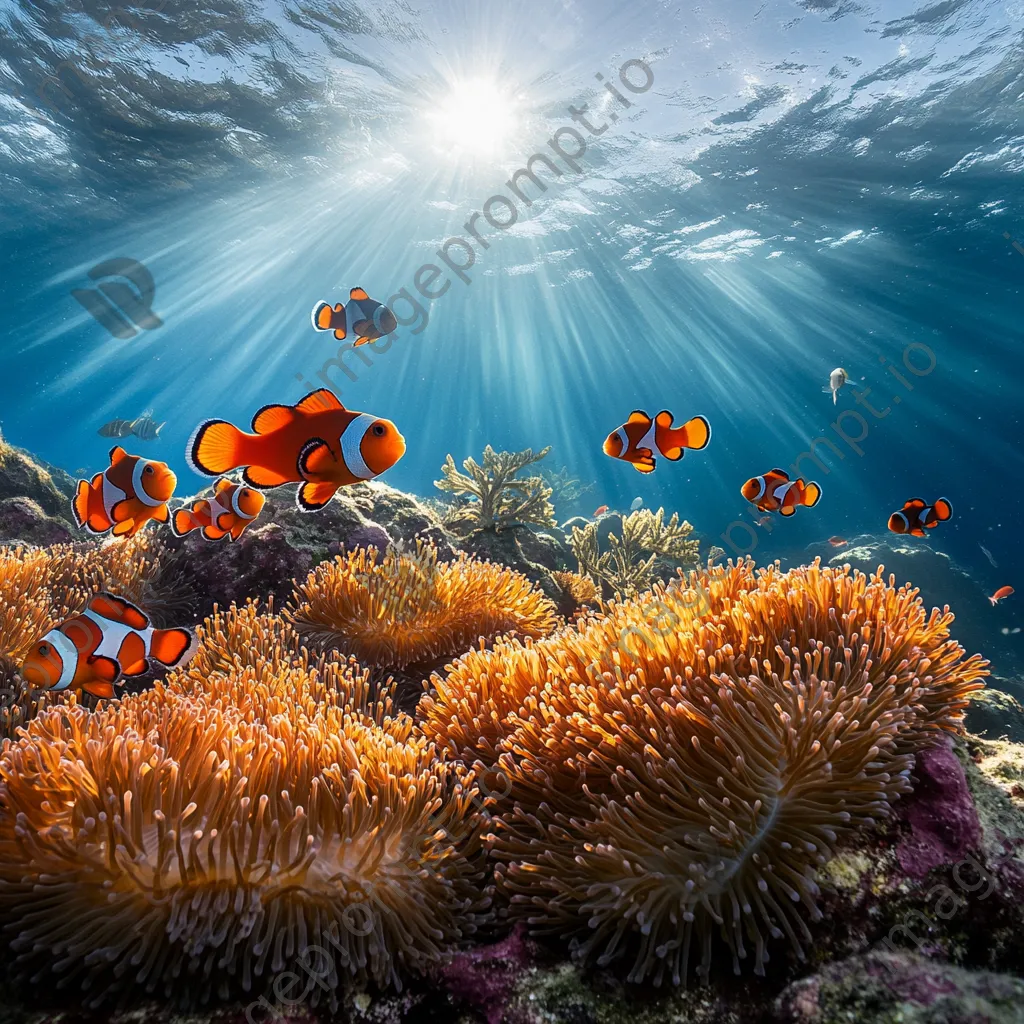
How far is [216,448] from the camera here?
6.83 feet

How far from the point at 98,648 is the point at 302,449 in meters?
1.34

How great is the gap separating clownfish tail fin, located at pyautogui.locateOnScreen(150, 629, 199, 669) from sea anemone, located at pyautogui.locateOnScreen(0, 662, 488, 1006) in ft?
1.71

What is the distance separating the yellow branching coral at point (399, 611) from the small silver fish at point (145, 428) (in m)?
9.69

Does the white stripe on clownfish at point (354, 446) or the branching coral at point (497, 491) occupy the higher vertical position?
the branching coral at point (497, 491)

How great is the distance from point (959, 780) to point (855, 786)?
40 centimetres

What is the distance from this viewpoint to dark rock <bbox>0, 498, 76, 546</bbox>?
19.1 feet

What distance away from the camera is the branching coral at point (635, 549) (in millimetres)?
8250

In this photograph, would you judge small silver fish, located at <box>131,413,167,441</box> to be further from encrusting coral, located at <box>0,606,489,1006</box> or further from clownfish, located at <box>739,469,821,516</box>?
clownfish, located at <box>739,469,821,516</box>

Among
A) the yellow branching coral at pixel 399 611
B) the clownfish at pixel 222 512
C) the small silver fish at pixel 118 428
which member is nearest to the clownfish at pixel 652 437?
the yellow branching coral at pixel 399 611

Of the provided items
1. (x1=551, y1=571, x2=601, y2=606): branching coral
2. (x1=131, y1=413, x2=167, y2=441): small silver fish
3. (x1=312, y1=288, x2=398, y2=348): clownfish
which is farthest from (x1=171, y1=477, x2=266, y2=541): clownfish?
(x1=131, y1=413, x2=167, y2=441): small silver fish

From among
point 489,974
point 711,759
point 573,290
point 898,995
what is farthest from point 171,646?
point 573,290

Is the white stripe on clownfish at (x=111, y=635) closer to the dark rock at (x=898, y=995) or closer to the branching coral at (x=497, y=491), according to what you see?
the dark rock at (x=898, y=995)

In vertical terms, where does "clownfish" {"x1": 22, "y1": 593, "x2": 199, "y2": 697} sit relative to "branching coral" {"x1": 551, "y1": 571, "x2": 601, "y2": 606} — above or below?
below

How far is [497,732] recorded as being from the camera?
7.68 ft
